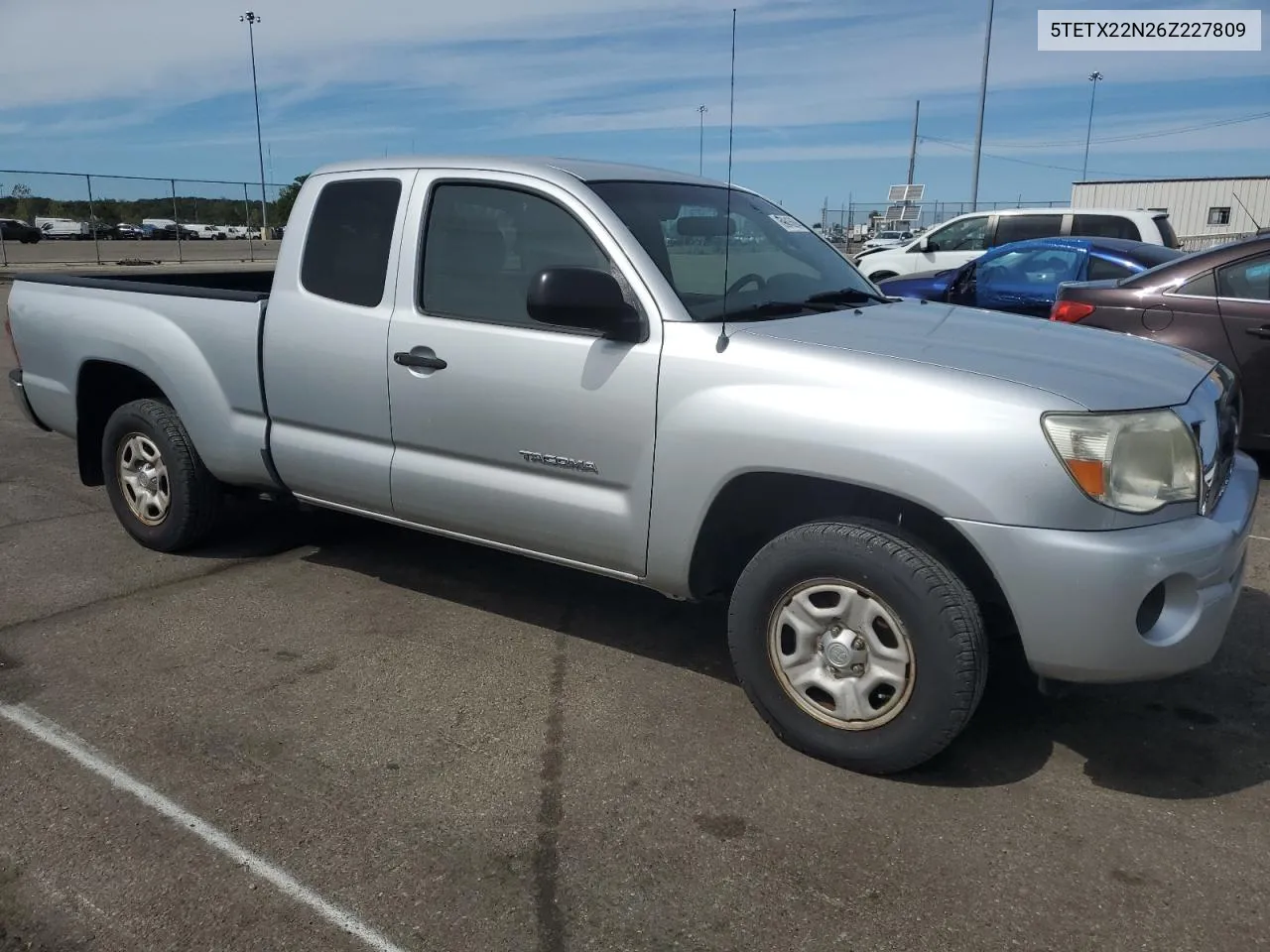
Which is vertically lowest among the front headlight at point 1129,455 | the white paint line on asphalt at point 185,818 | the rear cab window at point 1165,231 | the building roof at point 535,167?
the white paint line on asphalt at point 185,818

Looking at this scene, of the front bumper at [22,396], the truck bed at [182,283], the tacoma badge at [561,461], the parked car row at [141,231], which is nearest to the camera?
the tacoma badge at [561,461]

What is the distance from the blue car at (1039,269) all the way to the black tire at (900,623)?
6.51m

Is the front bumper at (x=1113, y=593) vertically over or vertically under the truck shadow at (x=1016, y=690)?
over

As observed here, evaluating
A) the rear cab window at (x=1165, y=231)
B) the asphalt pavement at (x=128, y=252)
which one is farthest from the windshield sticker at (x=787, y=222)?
the asphalt pavement at (x=128, y=252)

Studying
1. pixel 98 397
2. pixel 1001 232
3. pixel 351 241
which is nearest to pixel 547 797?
pixel 351 241

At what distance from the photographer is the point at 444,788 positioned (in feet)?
10.4

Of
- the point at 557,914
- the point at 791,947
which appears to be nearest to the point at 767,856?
the point at 791,947

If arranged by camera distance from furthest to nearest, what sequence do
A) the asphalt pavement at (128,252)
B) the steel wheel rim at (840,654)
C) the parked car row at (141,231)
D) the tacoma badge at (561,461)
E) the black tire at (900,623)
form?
the parked car row at (141,231) → the asphalt pavement at (128,252) → the tacoma badge at (561,461) → the steel wheel rim at (840,654) → the black tire at (900,623)

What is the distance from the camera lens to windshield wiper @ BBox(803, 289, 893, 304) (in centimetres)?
405

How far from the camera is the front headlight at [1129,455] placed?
286 cm

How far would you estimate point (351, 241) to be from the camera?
4.36 metres

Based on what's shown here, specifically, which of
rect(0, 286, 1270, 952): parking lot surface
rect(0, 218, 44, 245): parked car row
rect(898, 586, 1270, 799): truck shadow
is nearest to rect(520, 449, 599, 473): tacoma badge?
rect(0, 286, 1270, 952): parking lot surface

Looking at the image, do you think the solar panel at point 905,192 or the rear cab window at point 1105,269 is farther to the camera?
the solar panel at point 905,192

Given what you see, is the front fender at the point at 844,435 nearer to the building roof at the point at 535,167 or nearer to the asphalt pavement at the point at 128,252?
the building roof at the point at 535,167
